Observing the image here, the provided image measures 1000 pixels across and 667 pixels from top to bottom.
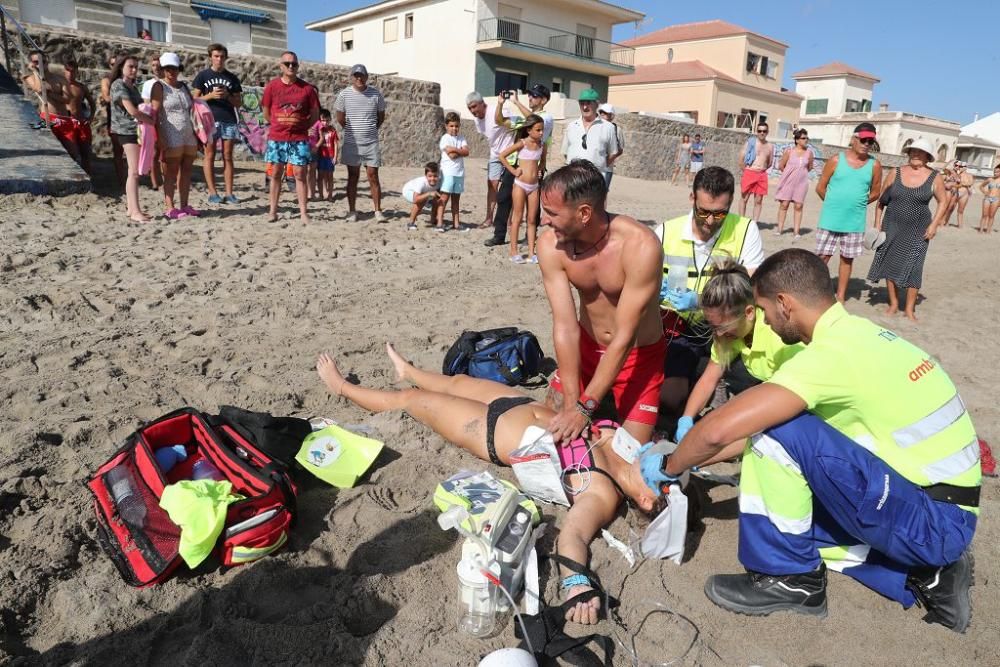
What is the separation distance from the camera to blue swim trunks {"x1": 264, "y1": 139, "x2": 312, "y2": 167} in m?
7.06

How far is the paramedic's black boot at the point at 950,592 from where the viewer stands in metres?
2.15

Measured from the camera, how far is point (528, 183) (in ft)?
22.9

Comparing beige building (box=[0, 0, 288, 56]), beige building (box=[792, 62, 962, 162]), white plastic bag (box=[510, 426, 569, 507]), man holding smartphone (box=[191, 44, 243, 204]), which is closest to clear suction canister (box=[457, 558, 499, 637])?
white plastic bag (box=[510, 426, 569, 507])

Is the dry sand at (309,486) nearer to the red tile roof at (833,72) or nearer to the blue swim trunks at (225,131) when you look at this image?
the blue swim trunks at (225,131)

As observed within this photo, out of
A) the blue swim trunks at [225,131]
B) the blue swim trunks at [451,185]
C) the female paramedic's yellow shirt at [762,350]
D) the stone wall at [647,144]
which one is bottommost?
the female paramedic's yellow shirt at [762,350]

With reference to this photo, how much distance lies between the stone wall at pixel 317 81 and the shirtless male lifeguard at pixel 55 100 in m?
0.61

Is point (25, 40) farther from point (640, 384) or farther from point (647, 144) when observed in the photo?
point (647, 144)

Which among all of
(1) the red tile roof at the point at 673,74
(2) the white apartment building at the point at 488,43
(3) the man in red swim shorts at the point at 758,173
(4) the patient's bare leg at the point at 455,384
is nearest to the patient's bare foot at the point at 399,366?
(4) the patient's bare leg at the point at 455,384

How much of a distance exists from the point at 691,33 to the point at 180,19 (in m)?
29.8

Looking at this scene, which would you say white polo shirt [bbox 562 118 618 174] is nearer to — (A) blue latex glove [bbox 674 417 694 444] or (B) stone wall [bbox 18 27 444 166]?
(A) blue latex glove [bbox 674 417 694 444]

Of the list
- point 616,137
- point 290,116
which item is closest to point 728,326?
point 616,137

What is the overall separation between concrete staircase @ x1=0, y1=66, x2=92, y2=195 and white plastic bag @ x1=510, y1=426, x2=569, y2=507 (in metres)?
6.54

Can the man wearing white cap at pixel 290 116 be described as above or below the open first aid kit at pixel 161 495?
above

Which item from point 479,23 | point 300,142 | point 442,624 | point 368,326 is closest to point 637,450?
point 442,624
